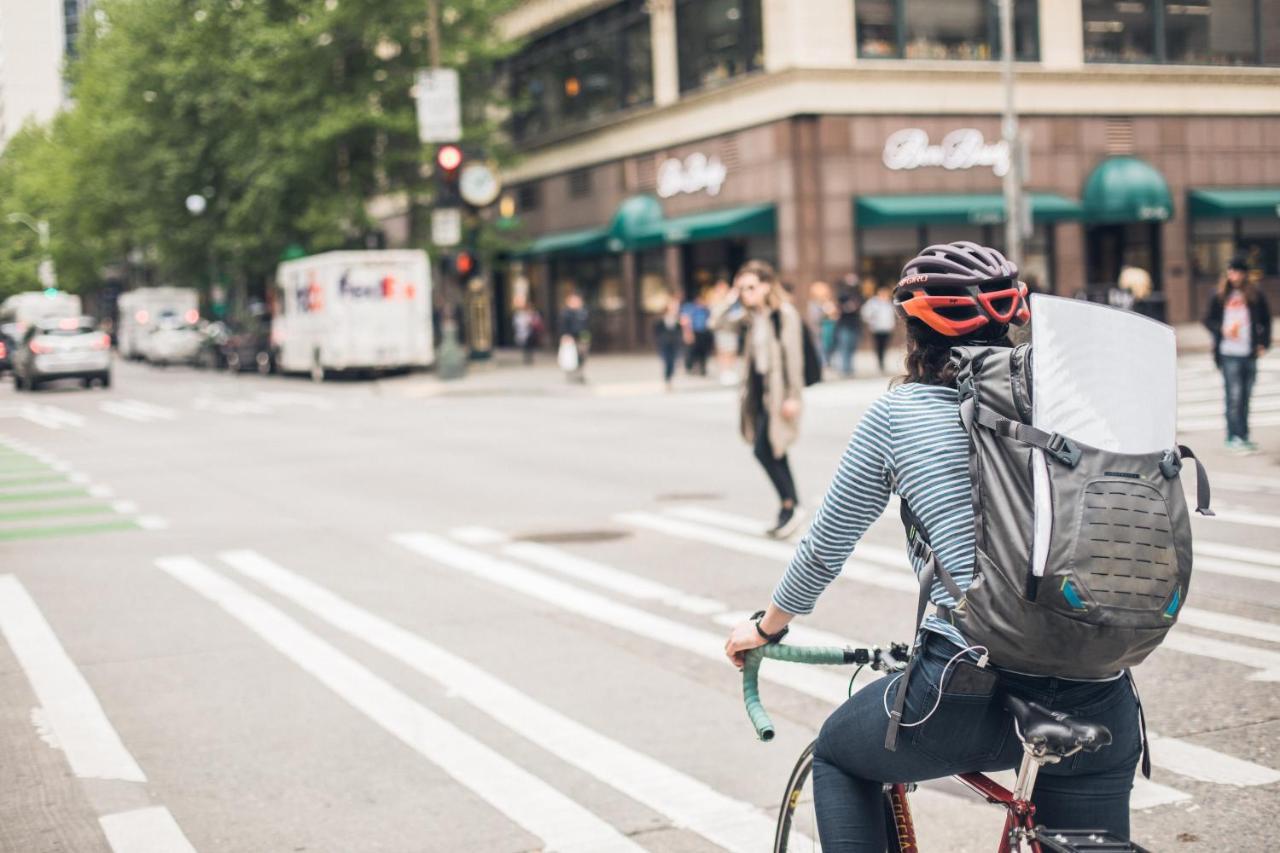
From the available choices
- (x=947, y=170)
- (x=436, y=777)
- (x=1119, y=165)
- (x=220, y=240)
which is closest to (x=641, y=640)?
(x=436, y=777)

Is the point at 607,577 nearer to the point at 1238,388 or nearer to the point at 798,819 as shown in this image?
the point at 798,819

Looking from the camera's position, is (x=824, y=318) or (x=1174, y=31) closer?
(x=824, y=318)

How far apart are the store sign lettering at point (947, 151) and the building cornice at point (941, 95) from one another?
0.53 metres

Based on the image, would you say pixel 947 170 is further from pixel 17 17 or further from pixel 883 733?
pixel 17 17

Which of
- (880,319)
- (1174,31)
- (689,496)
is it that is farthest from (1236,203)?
(689,496)

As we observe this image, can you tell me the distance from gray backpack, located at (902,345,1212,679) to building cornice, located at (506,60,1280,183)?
31553mm

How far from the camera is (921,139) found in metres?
34.4

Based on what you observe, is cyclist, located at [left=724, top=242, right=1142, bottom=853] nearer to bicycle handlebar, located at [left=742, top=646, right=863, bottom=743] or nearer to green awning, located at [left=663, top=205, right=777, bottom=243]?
bicycle handlebar, located at [left=742, top=646, right=863, bottom=743]

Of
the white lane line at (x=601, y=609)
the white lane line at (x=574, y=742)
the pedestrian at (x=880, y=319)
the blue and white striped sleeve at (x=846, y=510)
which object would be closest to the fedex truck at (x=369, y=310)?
the pedestrian at (x=880, y=319)

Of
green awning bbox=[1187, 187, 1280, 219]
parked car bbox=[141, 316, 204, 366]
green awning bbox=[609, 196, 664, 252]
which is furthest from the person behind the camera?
parked car bbox=[141, 316, 204, 366]

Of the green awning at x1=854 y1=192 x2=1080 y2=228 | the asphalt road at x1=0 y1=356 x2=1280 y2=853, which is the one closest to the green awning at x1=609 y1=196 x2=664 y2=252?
the green awning at x1=854 y1=192 x2=1080 y2=228

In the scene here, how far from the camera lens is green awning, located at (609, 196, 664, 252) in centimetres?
3809

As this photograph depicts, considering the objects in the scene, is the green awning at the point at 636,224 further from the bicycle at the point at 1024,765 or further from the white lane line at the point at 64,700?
the bicycle at the point at 1024,765

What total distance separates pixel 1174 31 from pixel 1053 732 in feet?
125
